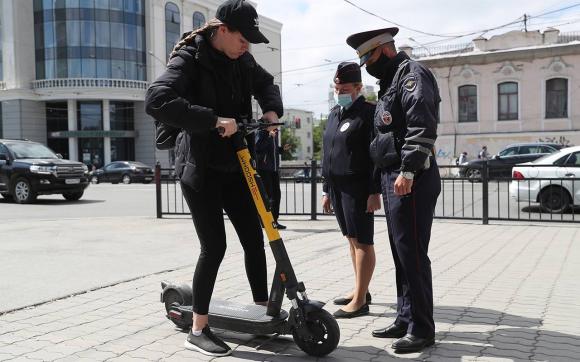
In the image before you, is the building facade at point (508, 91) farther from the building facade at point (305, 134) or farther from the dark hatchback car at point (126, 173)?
the building facade at point (305, 134)

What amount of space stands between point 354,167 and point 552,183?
8.62 meters

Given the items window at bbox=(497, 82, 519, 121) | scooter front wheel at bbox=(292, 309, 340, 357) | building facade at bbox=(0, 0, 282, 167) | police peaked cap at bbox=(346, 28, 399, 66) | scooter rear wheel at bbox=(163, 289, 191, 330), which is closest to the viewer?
scooter front wheel at bbox=(292, 309, 340, 357)

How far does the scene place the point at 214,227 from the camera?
11.6 feet

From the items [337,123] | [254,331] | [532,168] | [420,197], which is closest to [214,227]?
[254,331]

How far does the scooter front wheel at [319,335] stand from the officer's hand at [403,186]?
84 centimetres

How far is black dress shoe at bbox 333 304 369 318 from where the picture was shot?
4.37 metres

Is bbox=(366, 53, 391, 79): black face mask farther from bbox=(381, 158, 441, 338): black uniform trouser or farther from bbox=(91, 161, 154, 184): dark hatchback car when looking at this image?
bbox=(91, 161, 154, 184): dark hatchback car

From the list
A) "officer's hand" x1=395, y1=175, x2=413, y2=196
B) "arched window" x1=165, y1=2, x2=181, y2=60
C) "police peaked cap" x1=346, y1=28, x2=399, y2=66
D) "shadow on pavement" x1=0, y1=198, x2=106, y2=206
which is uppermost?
"arched window" x1=165, y1=2, x2=181, y2=60

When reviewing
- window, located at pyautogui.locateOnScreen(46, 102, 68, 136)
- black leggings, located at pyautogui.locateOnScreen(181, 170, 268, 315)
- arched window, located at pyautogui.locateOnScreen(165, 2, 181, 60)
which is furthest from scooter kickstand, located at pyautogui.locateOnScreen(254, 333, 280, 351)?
arched window, located at pyautogui.locateOnScreen(165, 2, 181, 60)

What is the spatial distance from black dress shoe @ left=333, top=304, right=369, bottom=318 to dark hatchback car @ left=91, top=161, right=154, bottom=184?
1223 inches

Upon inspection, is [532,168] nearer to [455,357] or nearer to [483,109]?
[455,357]

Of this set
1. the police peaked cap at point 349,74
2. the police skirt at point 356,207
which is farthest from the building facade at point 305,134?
the police skirt at point 356,207

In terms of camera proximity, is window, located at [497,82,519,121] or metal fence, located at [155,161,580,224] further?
window, located at [497,82,519,121]

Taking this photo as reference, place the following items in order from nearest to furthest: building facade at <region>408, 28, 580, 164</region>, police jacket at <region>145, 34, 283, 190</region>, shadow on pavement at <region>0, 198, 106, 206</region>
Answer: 1. police jacket at <region>145, 34, 283, 190</region>
2. shadow on pavement at <region>0, 198, 106, 206</region>
3. building facade at <region>408, 28, 580, 164</region>
